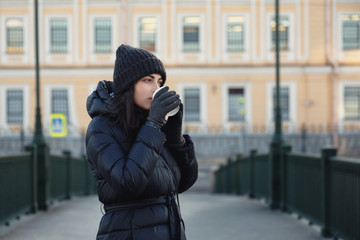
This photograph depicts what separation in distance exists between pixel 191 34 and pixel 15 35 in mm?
11119

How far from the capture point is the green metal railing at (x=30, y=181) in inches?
362

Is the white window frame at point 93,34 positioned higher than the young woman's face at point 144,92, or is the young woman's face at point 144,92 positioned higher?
the white window frame at point 93,34

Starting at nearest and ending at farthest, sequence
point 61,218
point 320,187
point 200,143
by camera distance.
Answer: point 320,187 < point 61,218 < point 200,143

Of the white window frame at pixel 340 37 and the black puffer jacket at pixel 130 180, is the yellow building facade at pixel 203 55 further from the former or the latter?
the black puffer jacket at pixel 130 180

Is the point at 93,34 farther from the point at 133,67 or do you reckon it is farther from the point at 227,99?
the point at 133,67

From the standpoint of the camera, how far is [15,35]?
39.2 m

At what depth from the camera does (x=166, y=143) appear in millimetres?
3465

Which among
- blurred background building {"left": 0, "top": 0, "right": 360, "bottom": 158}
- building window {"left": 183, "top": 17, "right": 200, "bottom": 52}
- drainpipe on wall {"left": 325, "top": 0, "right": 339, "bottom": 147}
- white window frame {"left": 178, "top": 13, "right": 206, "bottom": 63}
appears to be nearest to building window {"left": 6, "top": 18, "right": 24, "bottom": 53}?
blurred background building {"left": 0, "top": 0, "right": 360, "bottom": 158}

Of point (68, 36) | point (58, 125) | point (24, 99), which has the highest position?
point (68, 36)

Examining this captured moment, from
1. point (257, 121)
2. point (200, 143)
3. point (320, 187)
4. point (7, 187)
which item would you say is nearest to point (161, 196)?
point (320, 187)

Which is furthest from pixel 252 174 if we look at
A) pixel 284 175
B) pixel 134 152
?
pixel 134 152

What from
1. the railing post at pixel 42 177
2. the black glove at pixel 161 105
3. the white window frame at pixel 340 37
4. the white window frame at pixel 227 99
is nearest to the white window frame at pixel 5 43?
the white window frame at pixel 227 99

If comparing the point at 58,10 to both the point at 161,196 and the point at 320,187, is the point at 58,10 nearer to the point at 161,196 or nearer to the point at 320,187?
the point at 320,187

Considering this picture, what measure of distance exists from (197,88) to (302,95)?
6.50 meters
